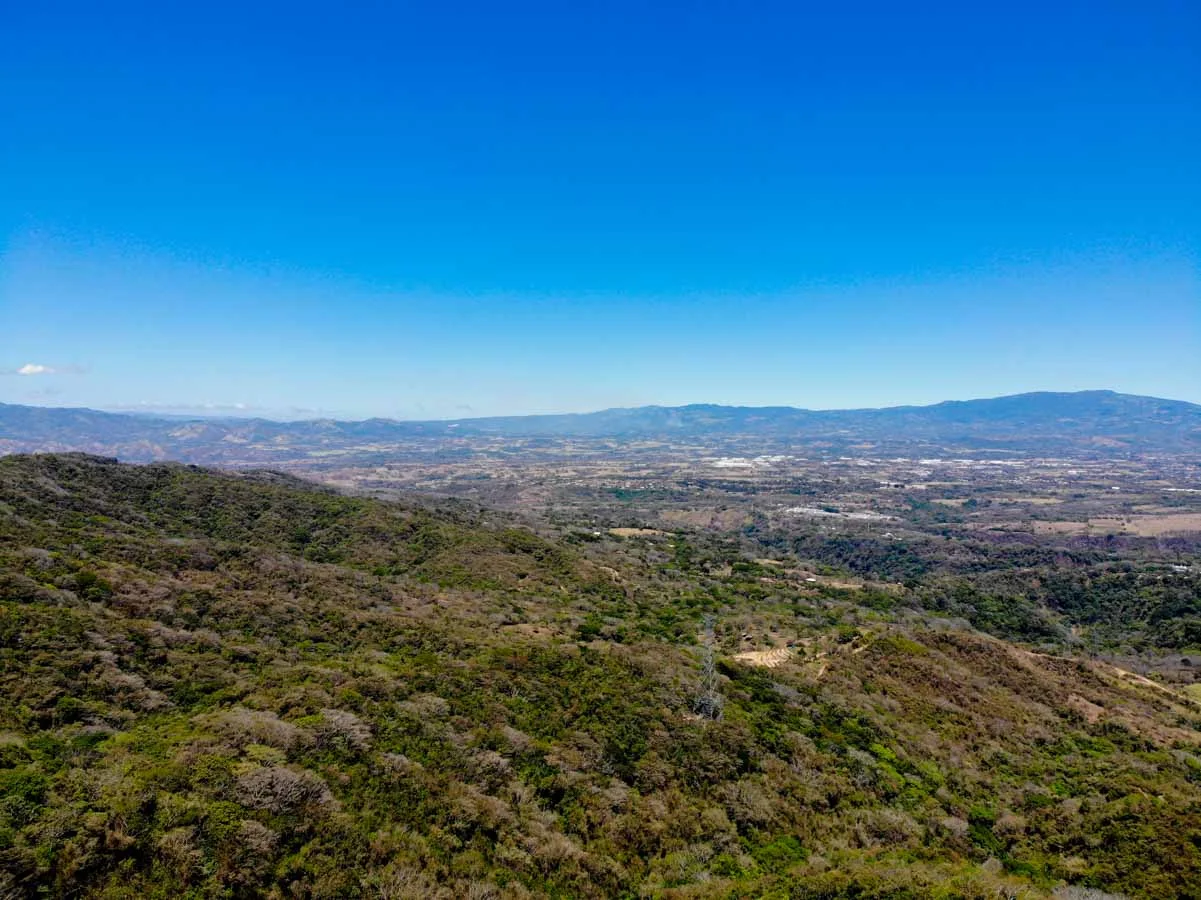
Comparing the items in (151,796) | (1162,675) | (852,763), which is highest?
(151,796)

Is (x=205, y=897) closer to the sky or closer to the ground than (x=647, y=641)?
closer to the sky

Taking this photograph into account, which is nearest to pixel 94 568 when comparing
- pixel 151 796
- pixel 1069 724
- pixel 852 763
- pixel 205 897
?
pixel 151 796

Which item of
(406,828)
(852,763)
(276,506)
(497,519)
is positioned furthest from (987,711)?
(497,519)

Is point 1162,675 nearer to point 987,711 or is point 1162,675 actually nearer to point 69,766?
point 987,711

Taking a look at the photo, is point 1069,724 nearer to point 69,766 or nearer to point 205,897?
point 205,897

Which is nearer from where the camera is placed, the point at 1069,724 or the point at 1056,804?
the point at 1056,804

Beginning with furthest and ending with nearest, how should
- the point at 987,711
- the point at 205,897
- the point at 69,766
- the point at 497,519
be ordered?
the point at 497,519, the point at 987,711, the point at 69,766, the point at 205,897

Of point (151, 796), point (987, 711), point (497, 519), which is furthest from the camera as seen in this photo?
point (497, 519)
